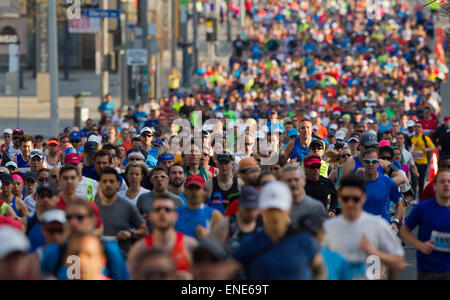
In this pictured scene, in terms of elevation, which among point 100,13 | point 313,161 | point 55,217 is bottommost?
point 55,217

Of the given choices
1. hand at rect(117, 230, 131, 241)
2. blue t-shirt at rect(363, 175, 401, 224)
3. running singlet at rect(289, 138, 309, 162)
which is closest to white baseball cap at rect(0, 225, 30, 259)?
hand at rect(117, 230, 131, 241)

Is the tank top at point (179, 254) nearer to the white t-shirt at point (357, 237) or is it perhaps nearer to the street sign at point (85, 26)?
the white t-shirt at point (357, 237)

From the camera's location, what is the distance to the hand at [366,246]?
8055 mm

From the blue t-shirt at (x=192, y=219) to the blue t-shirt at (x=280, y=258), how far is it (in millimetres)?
2139

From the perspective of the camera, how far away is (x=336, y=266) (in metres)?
7.77

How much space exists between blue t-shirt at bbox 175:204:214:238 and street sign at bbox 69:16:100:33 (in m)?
25.0

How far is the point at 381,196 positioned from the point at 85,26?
80.7 feet

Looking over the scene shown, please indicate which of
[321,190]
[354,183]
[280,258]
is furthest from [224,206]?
[280,258]

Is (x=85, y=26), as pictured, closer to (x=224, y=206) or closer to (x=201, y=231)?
(x=224, y=206)

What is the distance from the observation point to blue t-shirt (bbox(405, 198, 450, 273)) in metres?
9.15

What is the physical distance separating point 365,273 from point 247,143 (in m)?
7.58

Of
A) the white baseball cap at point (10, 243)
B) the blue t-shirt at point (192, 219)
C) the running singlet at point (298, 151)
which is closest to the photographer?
the white baseball cap at point (10, 243)

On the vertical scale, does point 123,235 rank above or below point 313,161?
below

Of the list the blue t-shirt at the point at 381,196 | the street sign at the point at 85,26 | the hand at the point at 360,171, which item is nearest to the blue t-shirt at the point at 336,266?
the blue t-shirt at the point at 381,196
